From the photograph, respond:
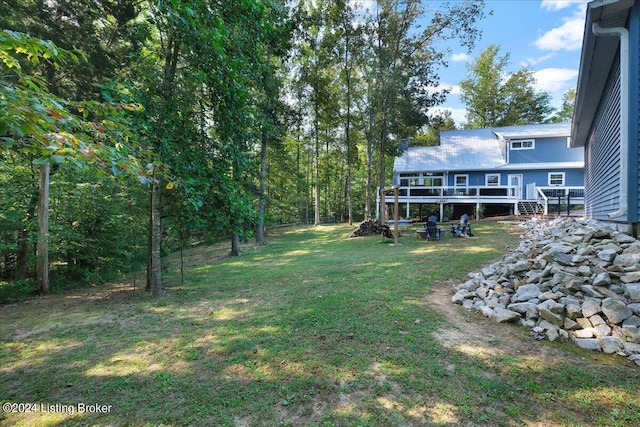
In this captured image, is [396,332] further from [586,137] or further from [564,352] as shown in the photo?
[586,137]

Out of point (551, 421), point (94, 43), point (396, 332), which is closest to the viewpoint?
point (551, 421)

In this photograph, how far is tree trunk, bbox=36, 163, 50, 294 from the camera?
718 centimetres

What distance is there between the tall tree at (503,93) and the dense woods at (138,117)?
1823cm

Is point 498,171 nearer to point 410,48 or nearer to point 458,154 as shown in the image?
point 458,154

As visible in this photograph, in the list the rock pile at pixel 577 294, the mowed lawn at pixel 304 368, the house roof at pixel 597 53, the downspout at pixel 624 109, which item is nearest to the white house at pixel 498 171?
the house roof at pixel 597 53

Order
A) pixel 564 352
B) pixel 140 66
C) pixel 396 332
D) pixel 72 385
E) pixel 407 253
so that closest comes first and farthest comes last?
pixel 72 385 < pixel 564 352 < pixel 396 332 < pixel 140 66 < pixel 407 253

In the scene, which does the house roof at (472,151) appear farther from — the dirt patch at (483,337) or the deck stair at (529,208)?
the dirt patch at (483,337)

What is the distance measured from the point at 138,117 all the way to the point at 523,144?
22.1 meters

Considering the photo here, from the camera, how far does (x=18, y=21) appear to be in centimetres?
670

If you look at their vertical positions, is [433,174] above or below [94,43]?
below

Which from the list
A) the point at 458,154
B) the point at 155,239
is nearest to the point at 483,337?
the point at 155,239

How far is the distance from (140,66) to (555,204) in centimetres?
2076

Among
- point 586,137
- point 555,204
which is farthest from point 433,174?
point 586,137

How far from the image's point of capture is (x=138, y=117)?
4.66 meters
